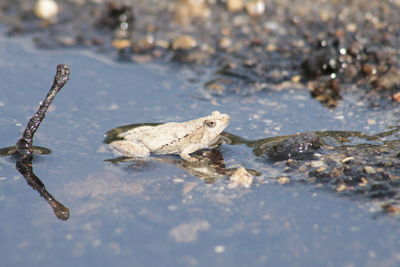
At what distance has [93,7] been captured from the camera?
33.8 ft

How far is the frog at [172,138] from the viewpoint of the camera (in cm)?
600

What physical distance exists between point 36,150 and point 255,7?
5544mm

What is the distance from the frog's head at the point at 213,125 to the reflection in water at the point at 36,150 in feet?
5.46

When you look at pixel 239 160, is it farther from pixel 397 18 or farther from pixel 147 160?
pixel 397 18

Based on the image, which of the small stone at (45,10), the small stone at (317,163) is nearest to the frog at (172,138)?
the small stone at (317,163)

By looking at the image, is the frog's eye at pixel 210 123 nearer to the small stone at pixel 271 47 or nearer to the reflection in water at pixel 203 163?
the reflection in water at pixel 203 163

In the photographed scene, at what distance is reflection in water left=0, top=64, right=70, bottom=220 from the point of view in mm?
5229

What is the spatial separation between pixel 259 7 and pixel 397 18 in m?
2.49

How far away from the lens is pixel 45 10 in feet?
33.6

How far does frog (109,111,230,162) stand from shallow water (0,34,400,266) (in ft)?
0.73

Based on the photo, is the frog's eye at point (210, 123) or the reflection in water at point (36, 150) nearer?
the reflection in water at point (36, 150)

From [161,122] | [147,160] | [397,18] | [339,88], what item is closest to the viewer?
[147,160]

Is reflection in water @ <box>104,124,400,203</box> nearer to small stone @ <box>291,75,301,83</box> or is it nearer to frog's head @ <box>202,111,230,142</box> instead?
frog's head @ <box>202,111,230,142</box>

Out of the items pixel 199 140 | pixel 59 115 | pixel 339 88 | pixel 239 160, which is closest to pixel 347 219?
pixel 239 160
